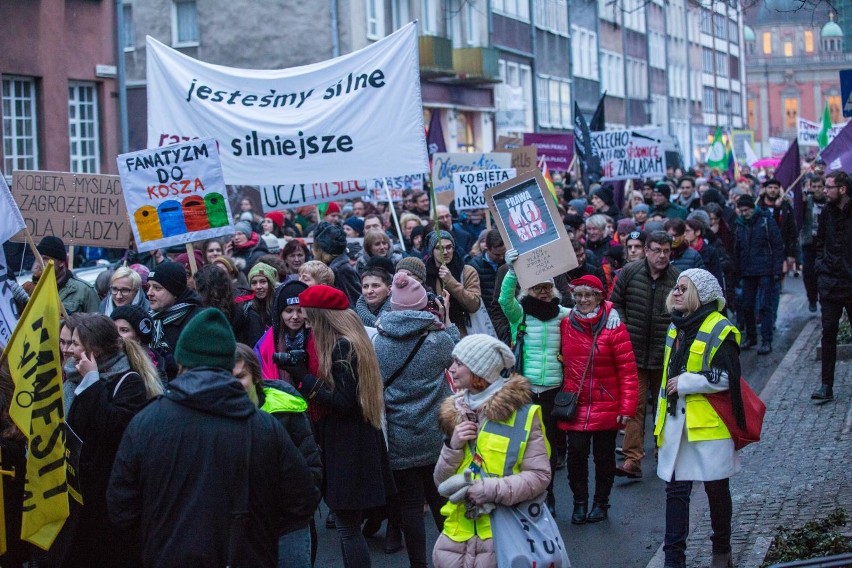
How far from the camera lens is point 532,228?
964 cm

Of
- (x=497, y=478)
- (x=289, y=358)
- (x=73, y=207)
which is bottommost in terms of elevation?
(x=497, y=478)

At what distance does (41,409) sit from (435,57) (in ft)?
106

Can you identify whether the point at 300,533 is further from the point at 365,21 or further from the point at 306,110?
the point at 365,21

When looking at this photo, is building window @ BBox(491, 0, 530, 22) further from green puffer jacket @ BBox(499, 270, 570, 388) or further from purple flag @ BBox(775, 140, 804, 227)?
green puffer jacket @ BBox(499, 270, 570, 388)

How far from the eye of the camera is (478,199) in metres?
15.9

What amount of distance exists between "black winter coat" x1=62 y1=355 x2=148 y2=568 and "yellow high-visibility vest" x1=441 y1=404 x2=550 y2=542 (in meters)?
1.51

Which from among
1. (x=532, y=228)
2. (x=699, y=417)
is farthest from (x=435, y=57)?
(x=699, y=417)

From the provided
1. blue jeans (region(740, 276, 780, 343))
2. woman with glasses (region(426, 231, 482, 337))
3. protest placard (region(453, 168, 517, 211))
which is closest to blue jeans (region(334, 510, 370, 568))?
woman with glasses (region(426, 231, 482, 337))

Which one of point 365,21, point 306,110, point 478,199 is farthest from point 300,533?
point 365,21

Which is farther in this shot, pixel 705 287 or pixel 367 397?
pixel 705 287

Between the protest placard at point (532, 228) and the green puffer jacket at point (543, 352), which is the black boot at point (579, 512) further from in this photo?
the protest placard at point (532, 228)

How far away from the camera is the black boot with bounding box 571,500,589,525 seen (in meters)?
8.62

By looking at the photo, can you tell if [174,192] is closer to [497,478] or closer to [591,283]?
[591,283]

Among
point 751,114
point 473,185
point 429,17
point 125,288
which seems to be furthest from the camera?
point 751,114
